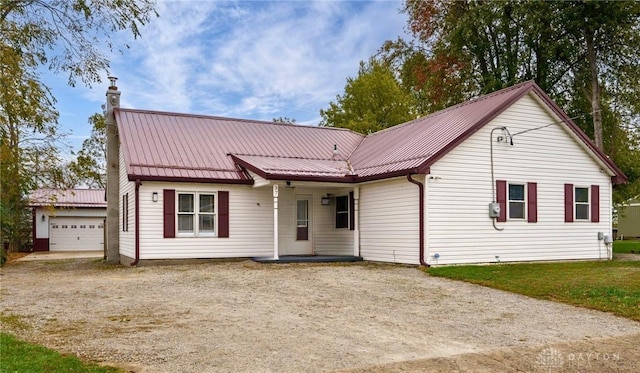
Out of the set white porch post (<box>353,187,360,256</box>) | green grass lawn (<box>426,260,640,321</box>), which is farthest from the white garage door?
green grass lawn (<box>426,260,640,321</box>)

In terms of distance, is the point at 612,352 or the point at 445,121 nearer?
the point at 612,352

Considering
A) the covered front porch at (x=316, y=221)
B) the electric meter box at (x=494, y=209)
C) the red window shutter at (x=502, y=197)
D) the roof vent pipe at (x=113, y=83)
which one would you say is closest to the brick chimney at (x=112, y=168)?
the roof vent pipe at (x=113, y=83)

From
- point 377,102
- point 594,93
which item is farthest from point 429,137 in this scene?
point 377,102

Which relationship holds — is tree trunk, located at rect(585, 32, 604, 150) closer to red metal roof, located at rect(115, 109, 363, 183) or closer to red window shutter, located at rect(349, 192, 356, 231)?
red metal roof, located at rect(115, 109, 363, 183)

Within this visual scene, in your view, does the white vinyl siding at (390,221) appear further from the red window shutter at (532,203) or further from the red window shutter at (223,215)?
the red window shutter at (223,215)

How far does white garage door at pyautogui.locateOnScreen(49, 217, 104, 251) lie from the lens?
29875mm

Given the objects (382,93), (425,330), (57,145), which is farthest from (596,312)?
(382,93)

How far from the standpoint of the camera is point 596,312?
8422 millimetres

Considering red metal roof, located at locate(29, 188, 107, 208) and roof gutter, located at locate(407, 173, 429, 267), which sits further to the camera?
red metal roof, located at locate(29, 188, 107, 208)

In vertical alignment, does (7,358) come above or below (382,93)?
below

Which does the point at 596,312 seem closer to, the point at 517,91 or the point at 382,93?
the point at 517,91

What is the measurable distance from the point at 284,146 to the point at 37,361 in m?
14.6

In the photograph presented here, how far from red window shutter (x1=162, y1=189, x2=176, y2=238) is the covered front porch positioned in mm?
2879

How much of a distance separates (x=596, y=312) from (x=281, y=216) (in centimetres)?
1054
